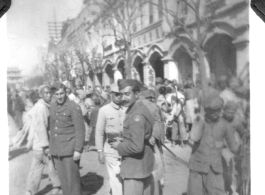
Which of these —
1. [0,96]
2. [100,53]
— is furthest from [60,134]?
[100,53]

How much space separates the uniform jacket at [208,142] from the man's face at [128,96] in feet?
2.42

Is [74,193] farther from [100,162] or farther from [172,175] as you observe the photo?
[172,175]

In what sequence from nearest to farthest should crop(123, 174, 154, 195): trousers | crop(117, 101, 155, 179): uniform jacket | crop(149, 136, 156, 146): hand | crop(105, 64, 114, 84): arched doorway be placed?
crop(117, 101, 155, 179): uniform jacket → crop(123, 174, 154, 195): trousers → crop(149, 136, 156, 146): hand → crop(105, 64, 114, 84): arched doorway

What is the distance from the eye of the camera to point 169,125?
3234mm

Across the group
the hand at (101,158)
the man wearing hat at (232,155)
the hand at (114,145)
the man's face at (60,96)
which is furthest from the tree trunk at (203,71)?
the man's face at (60,96)

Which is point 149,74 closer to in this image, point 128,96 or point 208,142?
point 128,96

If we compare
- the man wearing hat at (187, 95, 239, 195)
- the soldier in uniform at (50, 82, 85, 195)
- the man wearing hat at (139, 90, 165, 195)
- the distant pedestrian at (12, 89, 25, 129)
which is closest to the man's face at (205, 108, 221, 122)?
the man wearing hat at (187, 95, 239, 195)

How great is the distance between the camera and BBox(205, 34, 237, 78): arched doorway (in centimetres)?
326

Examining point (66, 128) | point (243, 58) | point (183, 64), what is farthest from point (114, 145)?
point (243, 58)

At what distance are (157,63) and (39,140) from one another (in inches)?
57.2

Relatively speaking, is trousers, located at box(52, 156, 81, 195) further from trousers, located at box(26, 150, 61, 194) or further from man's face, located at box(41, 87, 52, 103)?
man's face, located at box(41, 87, 52, 103)

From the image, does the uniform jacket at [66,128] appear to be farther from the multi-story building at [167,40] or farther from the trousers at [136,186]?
the trousers at [136,186]

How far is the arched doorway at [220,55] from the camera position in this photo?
3262 millimetres

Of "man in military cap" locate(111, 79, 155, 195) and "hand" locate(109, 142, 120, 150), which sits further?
"hand" locate(109, 142, 120, 150)
